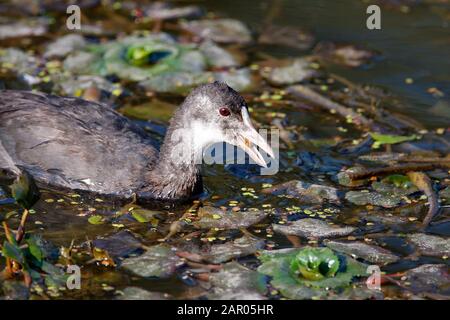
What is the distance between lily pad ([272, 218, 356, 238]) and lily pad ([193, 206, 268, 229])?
18 cm

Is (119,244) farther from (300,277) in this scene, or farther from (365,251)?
(365,251)

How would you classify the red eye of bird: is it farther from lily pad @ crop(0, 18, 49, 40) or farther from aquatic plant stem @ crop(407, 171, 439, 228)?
lily pad @ crop(0, 18, 49, 40)

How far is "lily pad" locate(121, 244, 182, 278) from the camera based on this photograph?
588 cm

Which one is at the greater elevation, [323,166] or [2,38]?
[2,38]

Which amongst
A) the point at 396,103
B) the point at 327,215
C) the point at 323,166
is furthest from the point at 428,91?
the point at 327,215

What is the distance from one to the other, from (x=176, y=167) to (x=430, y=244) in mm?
2028

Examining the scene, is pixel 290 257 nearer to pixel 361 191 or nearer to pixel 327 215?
pixel 327 215

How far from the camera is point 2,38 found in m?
10.0

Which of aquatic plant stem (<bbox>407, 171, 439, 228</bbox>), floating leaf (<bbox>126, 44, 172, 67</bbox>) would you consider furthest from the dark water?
floating leaf (<bbox>126, 44, 172, 67</bbox>)

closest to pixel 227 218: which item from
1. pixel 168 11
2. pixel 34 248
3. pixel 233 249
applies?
pixel 233 249

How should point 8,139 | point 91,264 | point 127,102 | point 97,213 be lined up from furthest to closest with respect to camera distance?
point 127,102 < point 8,139 < point 97,213 < point 91,264

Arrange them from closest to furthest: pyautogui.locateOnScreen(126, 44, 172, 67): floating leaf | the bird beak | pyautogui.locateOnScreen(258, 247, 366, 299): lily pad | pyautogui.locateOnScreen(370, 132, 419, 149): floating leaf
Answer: pyautogui.locateOnScreen(258, 247, 366, 299): lily pad
the bird beak
pyautogui.locateOnScreen(370, 132, 419, 149): floating leaf
pyautogui.locateOnScreen(126, 44, 172, 67): floating leaf

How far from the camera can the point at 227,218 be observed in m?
6.66
